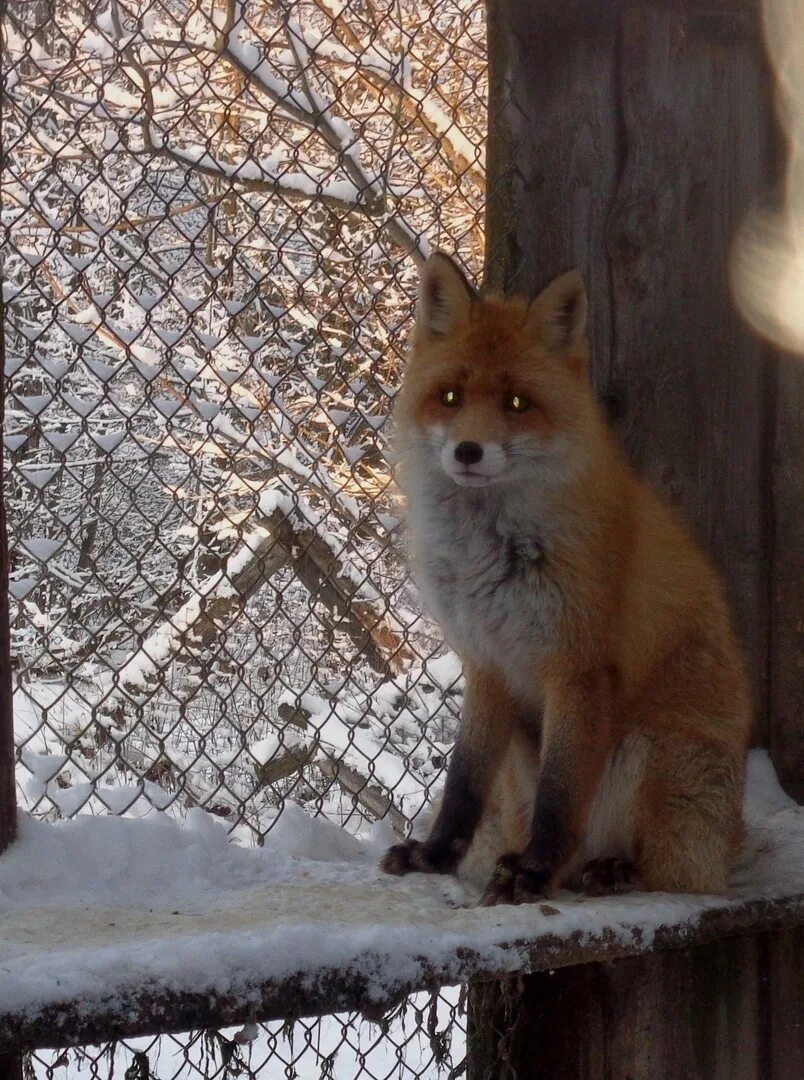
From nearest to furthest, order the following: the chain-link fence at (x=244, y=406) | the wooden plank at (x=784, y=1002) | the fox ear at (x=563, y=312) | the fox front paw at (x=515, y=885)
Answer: the fox front paw at (x=515, y=885)
the fox ear at (x=563, y=312)
the wooden plank at (x=784, y=1002)
the chain-link fence at (x=244, y=406)

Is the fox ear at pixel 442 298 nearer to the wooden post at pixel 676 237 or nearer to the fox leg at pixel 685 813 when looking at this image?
the wooden post at pixel 676 237

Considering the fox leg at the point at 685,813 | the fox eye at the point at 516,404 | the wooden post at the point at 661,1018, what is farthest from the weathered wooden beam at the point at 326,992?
the fox eye at the point at 516,404

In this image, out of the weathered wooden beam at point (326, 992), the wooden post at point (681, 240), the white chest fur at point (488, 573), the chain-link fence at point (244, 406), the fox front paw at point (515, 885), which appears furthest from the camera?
the chain-link fence at point (244, 406)

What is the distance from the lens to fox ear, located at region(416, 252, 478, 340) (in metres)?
2.39

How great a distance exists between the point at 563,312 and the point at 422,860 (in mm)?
1235

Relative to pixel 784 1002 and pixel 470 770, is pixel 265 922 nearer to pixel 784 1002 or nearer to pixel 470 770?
pixel 470 770

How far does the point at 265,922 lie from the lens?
180 cm

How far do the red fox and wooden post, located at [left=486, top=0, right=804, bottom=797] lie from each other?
263 millimetres

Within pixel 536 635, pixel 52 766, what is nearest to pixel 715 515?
pixel 536 635

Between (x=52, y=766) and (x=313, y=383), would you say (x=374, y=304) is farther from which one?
(x=52, y=766)

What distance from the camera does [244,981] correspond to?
1.60 m

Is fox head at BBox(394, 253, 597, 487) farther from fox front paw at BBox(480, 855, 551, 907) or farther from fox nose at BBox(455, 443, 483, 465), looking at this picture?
fox front paw at BBox(480, 855, 551, 907)

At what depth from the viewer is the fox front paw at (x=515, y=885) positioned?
2076 mm

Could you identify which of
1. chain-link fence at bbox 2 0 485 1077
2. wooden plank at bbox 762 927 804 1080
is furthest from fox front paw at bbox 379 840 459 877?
chain-link fence at bbox 2 0 485 1077
